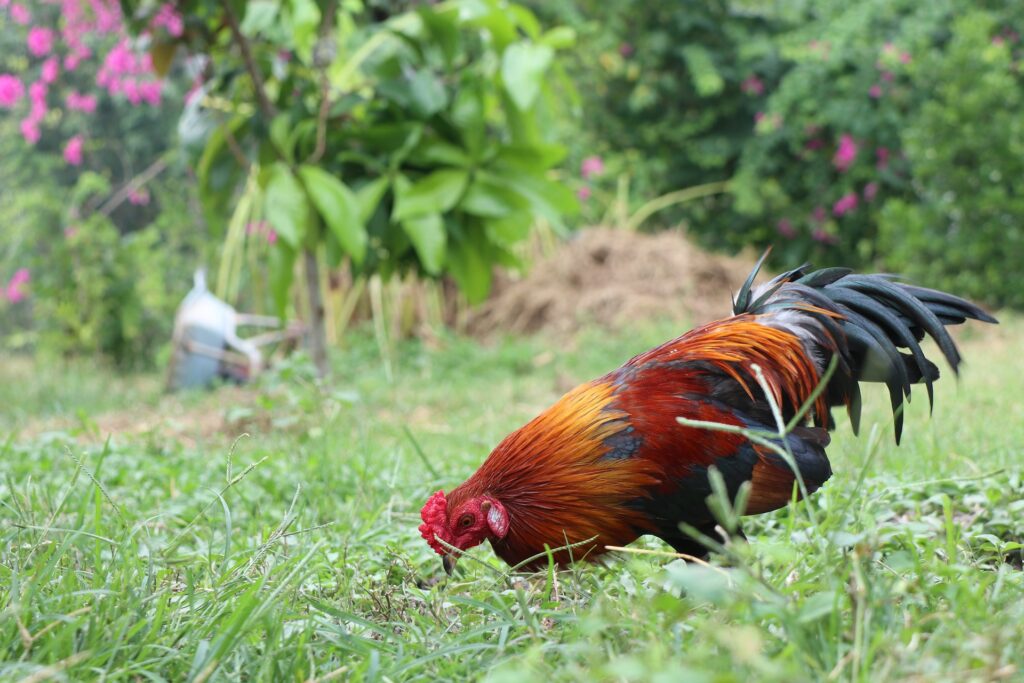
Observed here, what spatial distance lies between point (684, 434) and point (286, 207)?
10.6 feet

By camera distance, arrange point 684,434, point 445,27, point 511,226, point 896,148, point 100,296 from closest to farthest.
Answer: point 684,434 → point 445,27 → point 511,226 → point 100,296 → point 896,148

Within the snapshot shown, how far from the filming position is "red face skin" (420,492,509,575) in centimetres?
223

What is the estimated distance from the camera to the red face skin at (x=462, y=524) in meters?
2.23

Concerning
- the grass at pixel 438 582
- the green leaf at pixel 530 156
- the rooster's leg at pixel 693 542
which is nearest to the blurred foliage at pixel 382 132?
the green leaf at pixel 530 156

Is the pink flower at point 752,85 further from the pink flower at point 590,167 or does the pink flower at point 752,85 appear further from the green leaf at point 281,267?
the green leaf at point 281,267

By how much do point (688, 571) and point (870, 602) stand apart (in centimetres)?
29

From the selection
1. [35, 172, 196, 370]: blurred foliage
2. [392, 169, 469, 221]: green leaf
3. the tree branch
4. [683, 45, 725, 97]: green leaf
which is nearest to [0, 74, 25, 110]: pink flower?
[35, 172, 196, 370]: blurred foliage

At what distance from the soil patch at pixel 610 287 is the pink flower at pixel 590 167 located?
46.5 inches

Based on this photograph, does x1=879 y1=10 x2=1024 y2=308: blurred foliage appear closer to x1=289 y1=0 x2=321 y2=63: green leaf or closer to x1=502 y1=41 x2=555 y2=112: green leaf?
x1=502 y1=41 x2=555 y2=112: green leaf

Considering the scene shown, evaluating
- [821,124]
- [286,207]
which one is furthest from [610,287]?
[286,207]

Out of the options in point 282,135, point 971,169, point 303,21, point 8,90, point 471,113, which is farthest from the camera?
point 8,90

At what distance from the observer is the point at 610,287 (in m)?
8.56

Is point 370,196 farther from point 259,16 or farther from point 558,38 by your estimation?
point 558,38

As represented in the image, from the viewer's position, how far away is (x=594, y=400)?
2.31m
